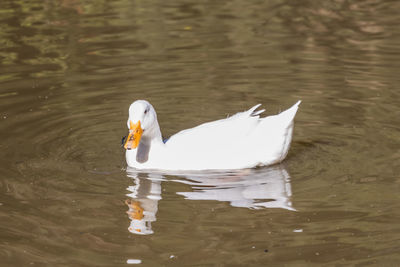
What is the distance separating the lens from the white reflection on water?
21.0 ft

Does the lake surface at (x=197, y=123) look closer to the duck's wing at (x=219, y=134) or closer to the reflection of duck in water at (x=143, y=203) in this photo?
the reflection of duck in water at (x=143, y=203)

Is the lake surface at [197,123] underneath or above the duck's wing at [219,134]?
underneath

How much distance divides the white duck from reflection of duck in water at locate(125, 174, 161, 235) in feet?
0.76

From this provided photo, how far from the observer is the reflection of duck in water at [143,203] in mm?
6136

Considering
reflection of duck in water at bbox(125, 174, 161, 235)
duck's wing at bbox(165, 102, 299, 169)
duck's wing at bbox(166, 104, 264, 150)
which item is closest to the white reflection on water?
reflection of duck in water at bbox(125, 174, 161, 235)

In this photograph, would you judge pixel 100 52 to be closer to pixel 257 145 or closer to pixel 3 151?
pixel 3 151

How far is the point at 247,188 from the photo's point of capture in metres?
6.80

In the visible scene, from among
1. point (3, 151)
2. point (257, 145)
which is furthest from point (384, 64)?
point (3, 151)

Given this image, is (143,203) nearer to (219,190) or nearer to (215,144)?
(219,190)

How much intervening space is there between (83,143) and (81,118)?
0.86 meters

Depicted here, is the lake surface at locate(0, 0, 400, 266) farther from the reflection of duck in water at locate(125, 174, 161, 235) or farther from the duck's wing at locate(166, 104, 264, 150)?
the duck's wing at locate(166, 104, 264, 150)

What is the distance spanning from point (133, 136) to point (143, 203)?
66 cm

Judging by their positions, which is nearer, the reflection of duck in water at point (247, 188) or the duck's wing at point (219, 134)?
the reflection of duck in water at point (247, 188)

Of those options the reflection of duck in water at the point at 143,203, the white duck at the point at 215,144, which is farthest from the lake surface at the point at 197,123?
the white duck at the point at 215,144
